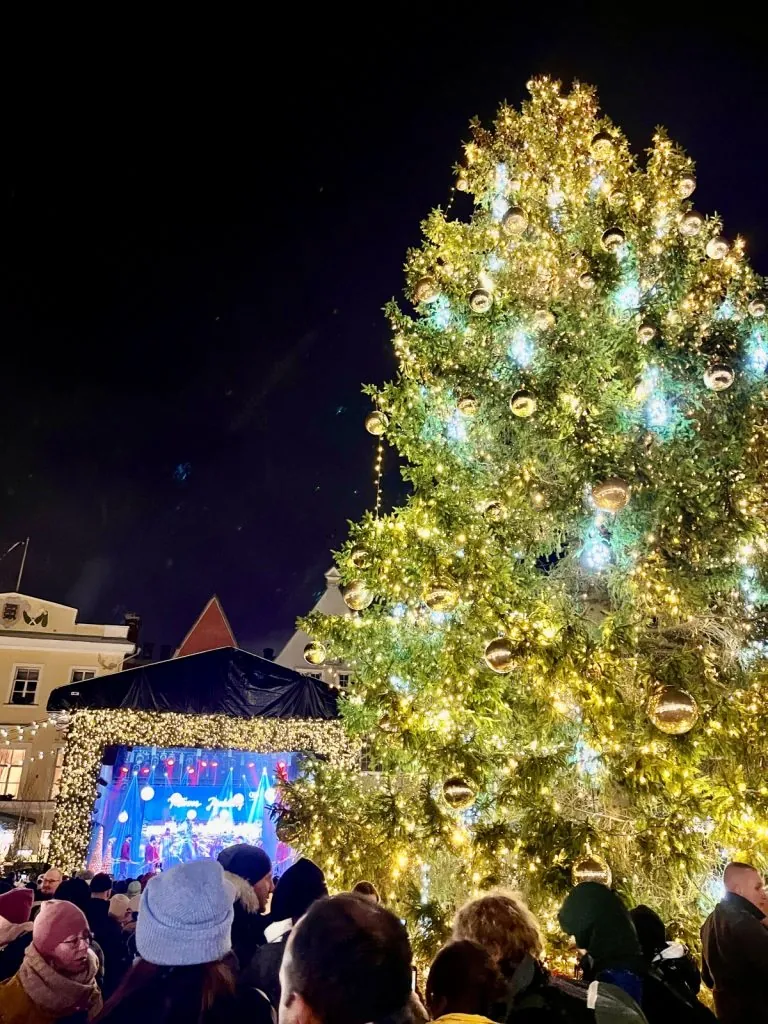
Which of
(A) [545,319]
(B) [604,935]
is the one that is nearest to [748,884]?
(B) [604,935]

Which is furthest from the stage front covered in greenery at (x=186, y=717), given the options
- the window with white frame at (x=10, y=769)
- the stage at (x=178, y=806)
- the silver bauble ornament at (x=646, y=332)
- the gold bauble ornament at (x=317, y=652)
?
the window with white frame at (x=10, y=769)

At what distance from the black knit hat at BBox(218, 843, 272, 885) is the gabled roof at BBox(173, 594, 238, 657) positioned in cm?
2648

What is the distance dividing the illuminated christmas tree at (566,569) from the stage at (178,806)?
969cm

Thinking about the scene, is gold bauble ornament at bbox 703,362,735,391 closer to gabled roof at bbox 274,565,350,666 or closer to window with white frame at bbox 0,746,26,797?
gabled roof at bbox 274,565,350,666

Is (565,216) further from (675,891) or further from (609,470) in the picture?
(675,891)

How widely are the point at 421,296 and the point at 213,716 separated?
9.62 m

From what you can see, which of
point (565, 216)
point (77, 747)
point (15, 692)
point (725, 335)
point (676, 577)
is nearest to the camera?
point (676, 577)

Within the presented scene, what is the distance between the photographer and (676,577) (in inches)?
228

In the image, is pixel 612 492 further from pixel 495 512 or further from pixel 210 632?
pixel 210 632

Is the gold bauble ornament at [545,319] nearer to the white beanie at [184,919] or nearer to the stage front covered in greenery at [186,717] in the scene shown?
the white beanie at [184,919]

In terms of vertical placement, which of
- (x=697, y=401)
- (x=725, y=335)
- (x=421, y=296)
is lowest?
(x=697, y=401)

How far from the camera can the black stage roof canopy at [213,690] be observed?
13156 mm

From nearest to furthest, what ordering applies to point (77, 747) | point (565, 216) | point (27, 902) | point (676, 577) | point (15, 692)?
point (27, 902) < point (676, 577) < point (565, 216) < point (77, 747) < point (15, 692)

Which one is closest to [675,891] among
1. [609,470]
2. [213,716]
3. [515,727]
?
[515,727]
